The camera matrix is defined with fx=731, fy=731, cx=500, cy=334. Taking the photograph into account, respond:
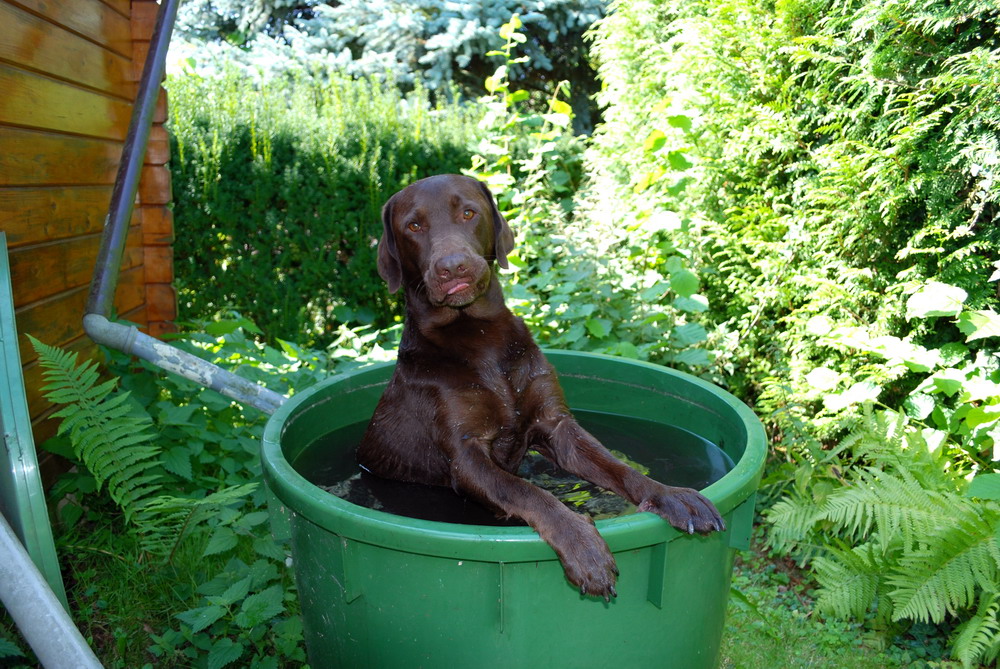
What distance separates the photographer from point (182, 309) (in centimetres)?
650

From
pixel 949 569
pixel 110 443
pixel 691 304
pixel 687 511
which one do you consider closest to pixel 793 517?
pixel 949 569

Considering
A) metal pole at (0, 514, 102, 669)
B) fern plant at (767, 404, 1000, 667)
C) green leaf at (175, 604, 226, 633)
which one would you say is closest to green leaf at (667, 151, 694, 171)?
fern plant at (767, 404, 1000, 667)

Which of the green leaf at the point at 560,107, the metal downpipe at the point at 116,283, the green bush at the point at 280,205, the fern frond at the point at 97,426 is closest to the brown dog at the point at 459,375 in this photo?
the metal downpipe at the point at 116,283

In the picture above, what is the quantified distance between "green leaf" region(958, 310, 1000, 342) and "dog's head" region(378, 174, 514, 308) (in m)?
2.06

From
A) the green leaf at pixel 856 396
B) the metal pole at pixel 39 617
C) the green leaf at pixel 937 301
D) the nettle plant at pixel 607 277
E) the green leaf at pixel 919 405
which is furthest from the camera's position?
the nettle plant at pixel 607 277

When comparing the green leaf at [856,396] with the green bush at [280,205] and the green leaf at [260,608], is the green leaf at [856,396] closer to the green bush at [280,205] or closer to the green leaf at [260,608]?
the green leaf at [260,608]

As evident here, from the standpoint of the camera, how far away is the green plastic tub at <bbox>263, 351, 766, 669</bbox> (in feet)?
5.40

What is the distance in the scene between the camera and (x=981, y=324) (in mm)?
3154

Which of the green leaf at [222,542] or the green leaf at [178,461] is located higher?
the green leaf at [178,461]

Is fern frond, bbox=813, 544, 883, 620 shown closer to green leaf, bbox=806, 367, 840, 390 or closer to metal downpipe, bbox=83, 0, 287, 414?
green leaf, bbox=806, 367, 840, 390

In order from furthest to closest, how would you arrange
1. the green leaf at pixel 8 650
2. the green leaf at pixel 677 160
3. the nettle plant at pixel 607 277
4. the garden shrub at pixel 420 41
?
1. the garden shrub at pixel 420 41
2. the green leaf at pixel 677 160
3. the nettle plant at pixel 607 277
4. the green leaf at pixel 8 650

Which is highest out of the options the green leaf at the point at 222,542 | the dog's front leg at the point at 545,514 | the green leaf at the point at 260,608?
the dog's front leg at the point at 545,514

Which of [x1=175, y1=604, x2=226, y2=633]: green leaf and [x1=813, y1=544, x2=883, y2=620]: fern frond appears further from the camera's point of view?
[x1=813, y1=544, x2=883, y2=620]: fern frond

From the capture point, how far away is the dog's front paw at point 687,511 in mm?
1771
